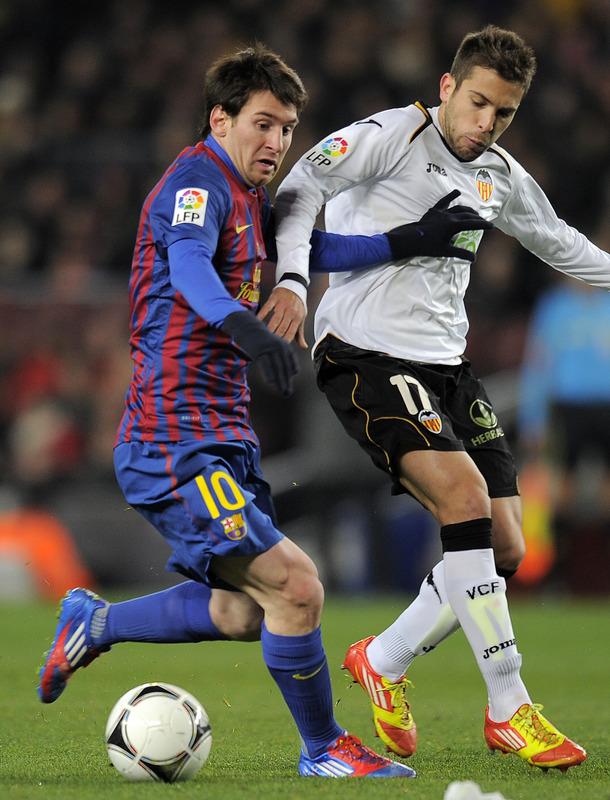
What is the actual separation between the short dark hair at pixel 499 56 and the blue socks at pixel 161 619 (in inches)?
69.3

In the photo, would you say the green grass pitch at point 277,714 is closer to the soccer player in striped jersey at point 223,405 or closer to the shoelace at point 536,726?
the shoelace at point 536,726

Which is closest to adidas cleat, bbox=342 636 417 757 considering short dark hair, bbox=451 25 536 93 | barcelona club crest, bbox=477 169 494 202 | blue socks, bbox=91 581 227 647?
blue socks, bbox=91 581 227 647

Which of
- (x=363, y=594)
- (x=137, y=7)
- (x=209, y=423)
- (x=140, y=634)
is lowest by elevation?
(x=363, y=594)

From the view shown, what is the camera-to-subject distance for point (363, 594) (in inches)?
345

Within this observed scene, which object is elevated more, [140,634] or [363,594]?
[140,634]

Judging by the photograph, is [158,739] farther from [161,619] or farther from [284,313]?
[284,313]

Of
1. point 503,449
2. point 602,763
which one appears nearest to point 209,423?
point 503,449

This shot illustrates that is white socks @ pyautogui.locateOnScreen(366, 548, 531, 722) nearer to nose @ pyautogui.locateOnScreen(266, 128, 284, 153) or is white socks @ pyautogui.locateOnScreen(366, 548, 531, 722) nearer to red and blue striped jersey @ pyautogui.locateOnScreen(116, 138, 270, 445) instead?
red and blue striped jersey @ pyautogui.locateOnScreen(116, 138, 270, 445)

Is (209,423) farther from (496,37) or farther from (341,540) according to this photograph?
(341,540)

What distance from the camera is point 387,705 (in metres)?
3.74

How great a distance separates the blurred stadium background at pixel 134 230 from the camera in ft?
28.2

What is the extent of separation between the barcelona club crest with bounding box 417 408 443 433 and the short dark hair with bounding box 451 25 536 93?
1020mm

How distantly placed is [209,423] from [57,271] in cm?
711

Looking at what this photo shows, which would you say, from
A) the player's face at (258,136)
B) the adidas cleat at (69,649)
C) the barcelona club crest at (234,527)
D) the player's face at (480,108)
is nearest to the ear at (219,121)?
the player's face at (258,136)
